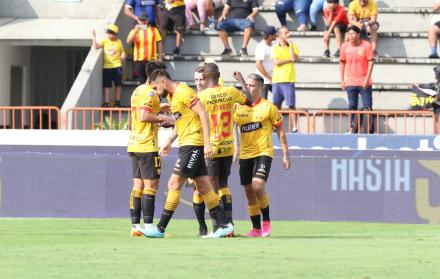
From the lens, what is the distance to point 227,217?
16.0 metres

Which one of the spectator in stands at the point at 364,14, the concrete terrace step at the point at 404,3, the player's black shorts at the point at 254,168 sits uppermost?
the concrete terrace step at the point at 404,3

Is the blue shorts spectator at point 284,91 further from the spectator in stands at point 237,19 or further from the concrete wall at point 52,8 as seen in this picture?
the concrete wall at point 52,8

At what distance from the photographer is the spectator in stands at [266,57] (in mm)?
25297

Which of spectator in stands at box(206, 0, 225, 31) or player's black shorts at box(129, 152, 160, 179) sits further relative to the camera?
spectator in stands at box(206, 0, 225, 31)

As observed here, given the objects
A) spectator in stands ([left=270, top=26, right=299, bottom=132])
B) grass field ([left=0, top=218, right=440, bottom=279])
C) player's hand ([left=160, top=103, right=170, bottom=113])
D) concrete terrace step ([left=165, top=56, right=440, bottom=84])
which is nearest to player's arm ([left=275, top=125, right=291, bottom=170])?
grass field ([left=0, top=218, right=440, bottom=279])

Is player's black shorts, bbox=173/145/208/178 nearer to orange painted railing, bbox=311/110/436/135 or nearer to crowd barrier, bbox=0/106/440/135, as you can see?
crowd barrier, bbox=0/106/440/135

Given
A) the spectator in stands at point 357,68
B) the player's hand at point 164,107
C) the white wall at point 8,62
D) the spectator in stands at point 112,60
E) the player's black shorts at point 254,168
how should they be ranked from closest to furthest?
1. the player's hand at point 164,107
2. the player's black shorts at point 254,168
3. the spectator in stands at point 357,68
4. the spectator in stands at point 112,60
5. the white wall at point 8,62

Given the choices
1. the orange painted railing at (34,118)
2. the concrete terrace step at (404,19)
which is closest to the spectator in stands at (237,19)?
the concrete terrace step at (404,19)

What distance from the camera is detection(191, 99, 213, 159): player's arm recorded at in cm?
1472

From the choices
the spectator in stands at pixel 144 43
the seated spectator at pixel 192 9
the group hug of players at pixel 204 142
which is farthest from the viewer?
the seated spectator at pixel 192 9

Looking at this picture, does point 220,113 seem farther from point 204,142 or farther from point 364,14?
point 364,14

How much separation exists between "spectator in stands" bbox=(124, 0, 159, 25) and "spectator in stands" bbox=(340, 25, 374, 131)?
4.63m

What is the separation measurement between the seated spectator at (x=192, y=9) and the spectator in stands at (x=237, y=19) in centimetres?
47

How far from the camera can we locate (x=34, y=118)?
2375 centimetres
